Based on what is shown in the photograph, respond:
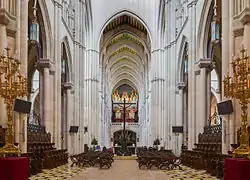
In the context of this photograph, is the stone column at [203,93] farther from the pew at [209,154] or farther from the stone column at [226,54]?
the stone column at [226,54]

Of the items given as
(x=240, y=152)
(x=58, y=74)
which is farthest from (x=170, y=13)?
(x=240, y=152)

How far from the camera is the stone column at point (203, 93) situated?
60.2 feet

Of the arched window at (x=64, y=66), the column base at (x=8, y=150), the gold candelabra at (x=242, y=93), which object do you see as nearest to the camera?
the gold candelabra at (x=242, y=93)

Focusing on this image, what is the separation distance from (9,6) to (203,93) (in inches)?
390

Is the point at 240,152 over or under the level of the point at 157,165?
over

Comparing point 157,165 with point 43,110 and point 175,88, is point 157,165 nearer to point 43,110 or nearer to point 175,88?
point 43,110

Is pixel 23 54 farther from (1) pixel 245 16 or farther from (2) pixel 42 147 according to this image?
(1) pixel 245 16

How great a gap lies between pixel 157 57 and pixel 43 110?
17219 millimetres

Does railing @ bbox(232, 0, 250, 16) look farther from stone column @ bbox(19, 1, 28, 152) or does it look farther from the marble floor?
stone column @ bbox(19, 1, 28, 152)

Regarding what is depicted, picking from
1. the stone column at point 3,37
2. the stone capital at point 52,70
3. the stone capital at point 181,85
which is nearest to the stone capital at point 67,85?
the stone capital at point 52,70

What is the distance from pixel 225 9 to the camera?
42.5 ft

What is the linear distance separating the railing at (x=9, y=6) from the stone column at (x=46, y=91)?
6396 millimetres

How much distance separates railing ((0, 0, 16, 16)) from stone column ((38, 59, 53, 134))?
6.40 m

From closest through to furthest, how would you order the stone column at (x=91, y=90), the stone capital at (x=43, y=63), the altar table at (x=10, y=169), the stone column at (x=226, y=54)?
the altar table at (x=10, y=169)
the stone column at (x=226, y=54)
the stone capital at (x=43, y=63)
the stone column at (x=91, y=90)
